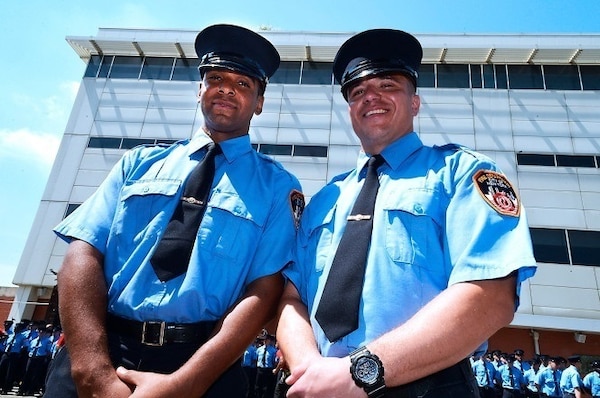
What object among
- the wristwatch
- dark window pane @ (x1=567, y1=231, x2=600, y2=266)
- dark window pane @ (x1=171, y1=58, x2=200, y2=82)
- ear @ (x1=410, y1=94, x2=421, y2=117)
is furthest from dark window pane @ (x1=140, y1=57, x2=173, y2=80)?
the wristwatch

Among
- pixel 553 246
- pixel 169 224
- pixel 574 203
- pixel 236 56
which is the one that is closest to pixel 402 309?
pixel 169 224

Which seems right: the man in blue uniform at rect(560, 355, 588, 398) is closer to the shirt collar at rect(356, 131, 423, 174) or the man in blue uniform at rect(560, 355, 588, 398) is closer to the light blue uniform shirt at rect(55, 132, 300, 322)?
the shirt collar at rect(356, 131, 423, 174)

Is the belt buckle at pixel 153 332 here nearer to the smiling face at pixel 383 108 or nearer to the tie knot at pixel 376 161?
the tie knot at pixel 376 161

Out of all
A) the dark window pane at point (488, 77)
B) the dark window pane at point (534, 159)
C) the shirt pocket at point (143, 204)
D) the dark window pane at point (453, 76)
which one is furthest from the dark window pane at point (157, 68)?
the shirt pocket at point (143, 204)

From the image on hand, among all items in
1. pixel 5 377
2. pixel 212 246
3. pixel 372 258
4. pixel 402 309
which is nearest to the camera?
pixel 402 309

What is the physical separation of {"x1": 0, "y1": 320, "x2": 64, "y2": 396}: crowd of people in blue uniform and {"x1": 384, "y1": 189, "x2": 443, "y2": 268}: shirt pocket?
43.9ft

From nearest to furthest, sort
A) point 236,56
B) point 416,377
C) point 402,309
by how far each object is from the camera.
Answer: point 416,377, point 402,309, point 236,56

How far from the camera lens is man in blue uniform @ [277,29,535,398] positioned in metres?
1.26

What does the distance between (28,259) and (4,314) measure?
372 cm

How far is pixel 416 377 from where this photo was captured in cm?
125

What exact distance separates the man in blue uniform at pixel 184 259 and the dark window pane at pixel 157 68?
57.8 ft

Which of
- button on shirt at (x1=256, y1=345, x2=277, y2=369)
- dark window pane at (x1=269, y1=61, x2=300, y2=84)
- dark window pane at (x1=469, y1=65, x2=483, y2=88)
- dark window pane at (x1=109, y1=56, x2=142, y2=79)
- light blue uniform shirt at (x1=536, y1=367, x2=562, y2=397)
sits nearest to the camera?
light blue uniform shirt at (x1=536, y1=367, x2=562, y2=397)

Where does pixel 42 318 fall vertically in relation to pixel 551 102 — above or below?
below

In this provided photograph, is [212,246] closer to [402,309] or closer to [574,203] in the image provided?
[402,309]
